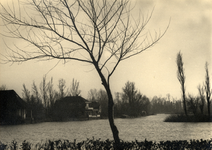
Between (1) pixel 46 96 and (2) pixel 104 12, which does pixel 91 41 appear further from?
(1) pixel 46 96

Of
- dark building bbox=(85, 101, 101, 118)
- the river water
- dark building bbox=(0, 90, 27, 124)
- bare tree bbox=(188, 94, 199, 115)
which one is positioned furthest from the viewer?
dark building bbox=(85, 101, 101, 118)

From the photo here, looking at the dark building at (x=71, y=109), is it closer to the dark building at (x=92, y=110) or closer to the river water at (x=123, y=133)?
the dark building at (x=92, y=110)

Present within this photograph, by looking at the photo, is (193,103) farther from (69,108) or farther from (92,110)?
(92,110)

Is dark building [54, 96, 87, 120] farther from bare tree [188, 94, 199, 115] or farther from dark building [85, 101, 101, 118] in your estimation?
bare tree [188, 94, 199, 115]

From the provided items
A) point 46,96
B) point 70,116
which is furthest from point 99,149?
point 46,96

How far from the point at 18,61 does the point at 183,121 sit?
29.2 meters

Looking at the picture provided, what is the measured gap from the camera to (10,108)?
36.4m

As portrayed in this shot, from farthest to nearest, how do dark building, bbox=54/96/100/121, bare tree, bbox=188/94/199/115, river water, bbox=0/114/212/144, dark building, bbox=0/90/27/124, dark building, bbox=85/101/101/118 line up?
dark building, bbox=85/101/101/118 → dark building, bbox=54/96/100/121 → dark building, bbox=0/90/27/124 → bare tree, bbox=188/94/199/115 → river water, bbox=0/114/212/144

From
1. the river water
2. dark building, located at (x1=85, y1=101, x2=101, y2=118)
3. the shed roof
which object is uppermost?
the shed roof

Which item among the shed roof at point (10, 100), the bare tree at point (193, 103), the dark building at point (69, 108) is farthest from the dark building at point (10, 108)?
the bare tree at point (193, 103)

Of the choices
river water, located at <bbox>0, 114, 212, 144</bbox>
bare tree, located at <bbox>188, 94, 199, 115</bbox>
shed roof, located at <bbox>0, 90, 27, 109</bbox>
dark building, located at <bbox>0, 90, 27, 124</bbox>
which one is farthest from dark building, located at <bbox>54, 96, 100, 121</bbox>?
bare tree, located at <bbox>188, 94, 199, 115</bbox>

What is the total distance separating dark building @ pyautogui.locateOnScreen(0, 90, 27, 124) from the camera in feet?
Answer: 119

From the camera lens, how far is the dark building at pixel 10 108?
36.3 metres

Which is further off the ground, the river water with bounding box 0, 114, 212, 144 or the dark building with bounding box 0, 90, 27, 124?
the dark building with bounding box 0, 90, 27, 124
